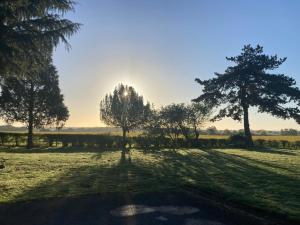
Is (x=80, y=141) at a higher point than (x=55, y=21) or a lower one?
lower

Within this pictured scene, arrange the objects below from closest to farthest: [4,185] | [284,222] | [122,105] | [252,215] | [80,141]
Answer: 1. [284,222]
2. [252,215]
3. [4,185]
4. [80,141]
5. [122,105]

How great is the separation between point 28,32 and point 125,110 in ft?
134

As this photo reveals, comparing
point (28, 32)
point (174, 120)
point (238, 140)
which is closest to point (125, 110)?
point (174, 120)

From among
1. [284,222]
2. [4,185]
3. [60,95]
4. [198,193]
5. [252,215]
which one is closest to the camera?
[284,222]

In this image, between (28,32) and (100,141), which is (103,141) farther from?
(28,32)

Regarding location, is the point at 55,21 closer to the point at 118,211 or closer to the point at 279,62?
the point at 118,211

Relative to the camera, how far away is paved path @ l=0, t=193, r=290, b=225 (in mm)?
7973

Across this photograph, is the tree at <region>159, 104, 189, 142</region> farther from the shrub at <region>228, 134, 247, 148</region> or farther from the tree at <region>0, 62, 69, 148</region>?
the tree at <region>0, 62, 69, 148</region>

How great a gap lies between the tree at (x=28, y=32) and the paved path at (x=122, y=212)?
912 centimetres

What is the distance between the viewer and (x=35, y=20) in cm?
1733

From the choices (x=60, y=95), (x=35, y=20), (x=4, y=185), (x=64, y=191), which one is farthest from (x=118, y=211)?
(x=60, y=95)

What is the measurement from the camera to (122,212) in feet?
28.8

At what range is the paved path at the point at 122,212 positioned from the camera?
314 inches

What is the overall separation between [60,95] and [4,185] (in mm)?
36009
